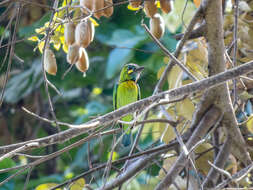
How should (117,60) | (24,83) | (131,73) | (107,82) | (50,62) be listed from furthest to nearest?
(107,82)
(24,83)
(117,60)
(131,73)
(50,62)

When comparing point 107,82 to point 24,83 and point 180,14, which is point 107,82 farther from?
point 180,14

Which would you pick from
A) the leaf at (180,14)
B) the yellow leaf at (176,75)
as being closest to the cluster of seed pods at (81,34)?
the yellow leaf at (176,75)

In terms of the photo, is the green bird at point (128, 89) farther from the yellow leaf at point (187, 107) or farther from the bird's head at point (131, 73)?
the yellow leaf at point (187, 107)

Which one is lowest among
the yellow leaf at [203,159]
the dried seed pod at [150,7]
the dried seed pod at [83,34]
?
the yellow leaf at [203,159]

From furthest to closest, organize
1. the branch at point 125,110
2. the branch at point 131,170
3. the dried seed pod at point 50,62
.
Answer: the branch at point 131,170 → the dried seed pod at point 50,62 → the branch at point 125,110

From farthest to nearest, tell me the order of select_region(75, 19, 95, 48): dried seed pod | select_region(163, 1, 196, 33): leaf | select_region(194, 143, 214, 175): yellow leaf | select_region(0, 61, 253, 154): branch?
select_region(163, 1, 196, 33): leaf → select_region(194, 143, 214, 175): yellow leaf → select_region(75, 19, 95, 48): dried seed pod → select_region(0, 61, 253, 154): branch

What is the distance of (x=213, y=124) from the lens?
2039 millimetres

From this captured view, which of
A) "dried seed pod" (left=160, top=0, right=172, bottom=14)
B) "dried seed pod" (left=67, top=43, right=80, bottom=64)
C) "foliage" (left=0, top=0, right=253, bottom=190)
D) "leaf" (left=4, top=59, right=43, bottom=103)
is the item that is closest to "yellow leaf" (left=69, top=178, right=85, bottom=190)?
"foliage" (left=0, top=0, right=253, bottom=190)

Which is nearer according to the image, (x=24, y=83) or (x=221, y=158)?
(x=221, y=158)

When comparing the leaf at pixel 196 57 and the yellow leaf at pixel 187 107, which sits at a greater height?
the leaf at pixel 196 57

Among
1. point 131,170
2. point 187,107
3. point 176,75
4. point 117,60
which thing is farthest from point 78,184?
point 117,60

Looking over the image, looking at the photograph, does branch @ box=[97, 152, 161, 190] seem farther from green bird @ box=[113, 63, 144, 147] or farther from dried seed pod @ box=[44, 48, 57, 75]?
green bird @ box=[113, 63, 144, 147]

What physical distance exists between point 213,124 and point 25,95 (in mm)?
3566

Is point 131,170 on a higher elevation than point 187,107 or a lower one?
lower
